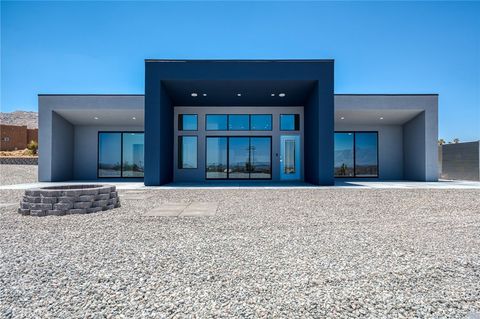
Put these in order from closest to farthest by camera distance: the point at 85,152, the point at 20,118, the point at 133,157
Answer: the point at 85,152, the point at 133,157, the point at 20,118

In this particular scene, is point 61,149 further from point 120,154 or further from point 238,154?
point 238,154

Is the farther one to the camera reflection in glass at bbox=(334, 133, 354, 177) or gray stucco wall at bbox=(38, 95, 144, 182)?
reflection in glass at bbox=(334, 133, 354, 177)

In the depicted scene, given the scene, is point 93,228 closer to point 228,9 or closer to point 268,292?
point 268,292

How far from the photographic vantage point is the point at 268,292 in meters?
2.46

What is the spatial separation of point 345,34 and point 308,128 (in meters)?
4.58

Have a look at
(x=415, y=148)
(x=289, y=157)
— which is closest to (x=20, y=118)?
(x=289, y=157)

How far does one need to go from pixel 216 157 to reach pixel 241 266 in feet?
40.5

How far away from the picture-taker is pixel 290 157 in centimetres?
1510

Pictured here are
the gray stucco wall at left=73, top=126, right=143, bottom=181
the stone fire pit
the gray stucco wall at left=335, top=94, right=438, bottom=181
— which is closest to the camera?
the stone fire pit

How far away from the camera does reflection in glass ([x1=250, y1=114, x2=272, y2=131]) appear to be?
1527 centimetres

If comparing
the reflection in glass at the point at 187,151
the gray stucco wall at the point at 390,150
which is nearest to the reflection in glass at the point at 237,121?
the reflection in glass at the point at 187,151

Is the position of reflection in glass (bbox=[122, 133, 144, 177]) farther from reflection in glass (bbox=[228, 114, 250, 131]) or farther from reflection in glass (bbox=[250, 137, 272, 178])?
reflection in glass (bbox=[250, 137, 272, 178])

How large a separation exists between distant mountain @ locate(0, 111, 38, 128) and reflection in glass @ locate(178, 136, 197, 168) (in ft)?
259

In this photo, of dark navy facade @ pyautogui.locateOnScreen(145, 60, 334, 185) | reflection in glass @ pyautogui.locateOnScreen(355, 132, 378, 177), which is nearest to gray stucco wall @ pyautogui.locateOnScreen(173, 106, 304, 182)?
dark navy facade @ pyautogui.locateOnScreen(145, 60, 334, 185)
